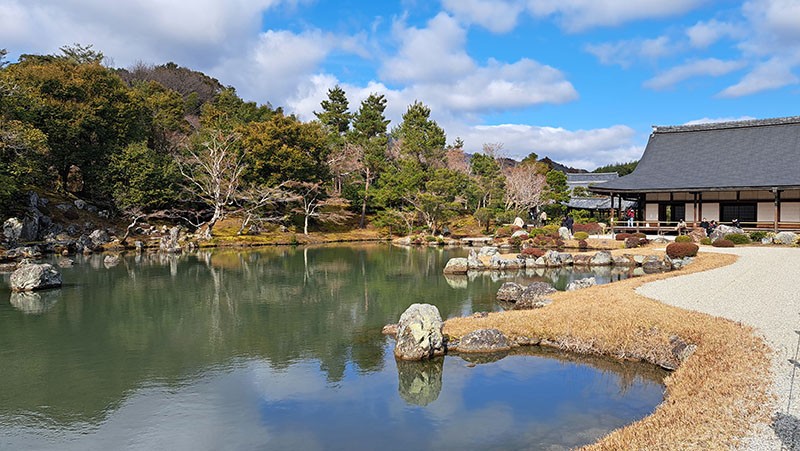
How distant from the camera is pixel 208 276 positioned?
2122 cm

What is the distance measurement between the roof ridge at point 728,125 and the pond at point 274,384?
90.5 feet

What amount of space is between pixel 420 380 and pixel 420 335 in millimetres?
1104

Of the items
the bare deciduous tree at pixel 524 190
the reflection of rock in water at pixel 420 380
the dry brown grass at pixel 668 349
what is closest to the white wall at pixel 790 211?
the bare deciduous tree at pixel 524 190

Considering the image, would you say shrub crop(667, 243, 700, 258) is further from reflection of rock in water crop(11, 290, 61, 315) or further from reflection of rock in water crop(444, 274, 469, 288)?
reflection of rock in water crop(11, 290, 61, 315)

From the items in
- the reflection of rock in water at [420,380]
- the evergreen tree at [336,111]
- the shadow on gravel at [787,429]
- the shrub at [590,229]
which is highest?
the evergreen tree at [336,111]

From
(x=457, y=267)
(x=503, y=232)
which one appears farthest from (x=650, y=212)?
(x=457, y=267)

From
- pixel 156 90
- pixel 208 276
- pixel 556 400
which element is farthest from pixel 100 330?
pixel 156 90

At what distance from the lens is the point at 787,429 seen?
16.1 ft

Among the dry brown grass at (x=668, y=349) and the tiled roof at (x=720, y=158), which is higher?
the tiled roof at (x=720, y=158)

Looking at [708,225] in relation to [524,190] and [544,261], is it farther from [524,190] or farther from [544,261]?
[524,190]

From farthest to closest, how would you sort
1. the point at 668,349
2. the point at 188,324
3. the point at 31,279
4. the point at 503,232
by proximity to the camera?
the point at 503,232, the point at 31,279, the point at 188,324, the point at 668,349

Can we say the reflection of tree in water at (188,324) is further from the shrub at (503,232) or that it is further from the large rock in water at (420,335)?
the shrub at (503,232)

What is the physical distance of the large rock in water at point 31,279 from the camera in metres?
17.2

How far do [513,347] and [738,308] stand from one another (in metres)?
4.69
